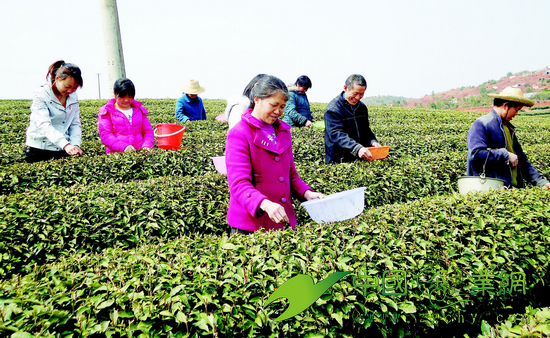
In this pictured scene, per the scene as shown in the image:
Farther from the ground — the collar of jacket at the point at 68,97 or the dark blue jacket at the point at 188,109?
the collar of jacket at the point at 68,97

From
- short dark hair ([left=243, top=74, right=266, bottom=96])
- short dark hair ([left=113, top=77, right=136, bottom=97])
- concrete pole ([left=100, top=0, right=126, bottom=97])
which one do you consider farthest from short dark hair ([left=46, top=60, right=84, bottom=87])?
concrete pole ([left=100, top=0, right=126, bottom=97])

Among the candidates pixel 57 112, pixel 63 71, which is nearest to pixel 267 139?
pixel 63 71

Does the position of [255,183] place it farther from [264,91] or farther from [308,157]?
[308,157]

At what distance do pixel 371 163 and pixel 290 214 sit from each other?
2867mm

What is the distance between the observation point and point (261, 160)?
7.14 feet

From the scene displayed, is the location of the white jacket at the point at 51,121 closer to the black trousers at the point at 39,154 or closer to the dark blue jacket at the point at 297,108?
the black trousers at the point at 39,154

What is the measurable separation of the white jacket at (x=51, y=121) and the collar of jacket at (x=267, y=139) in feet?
9.51

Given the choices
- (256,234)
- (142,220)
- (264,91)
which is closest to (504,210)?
(256,234)

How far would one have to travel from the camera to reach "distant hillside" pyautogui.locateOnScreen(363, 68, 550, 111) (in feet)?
141

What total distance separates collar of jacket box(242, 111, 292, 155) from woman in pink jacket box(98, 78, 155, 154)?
2793mm

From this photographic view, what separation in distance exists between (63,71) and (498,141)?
14.8 ft

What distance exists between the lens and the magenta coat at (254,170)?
2.06 metres

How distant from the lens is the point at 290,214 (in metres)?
2.40

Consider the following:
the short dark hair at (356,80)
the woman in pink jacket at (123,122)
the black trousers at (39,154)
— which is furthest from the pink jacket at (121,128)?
the short dark hair at (356,80)
